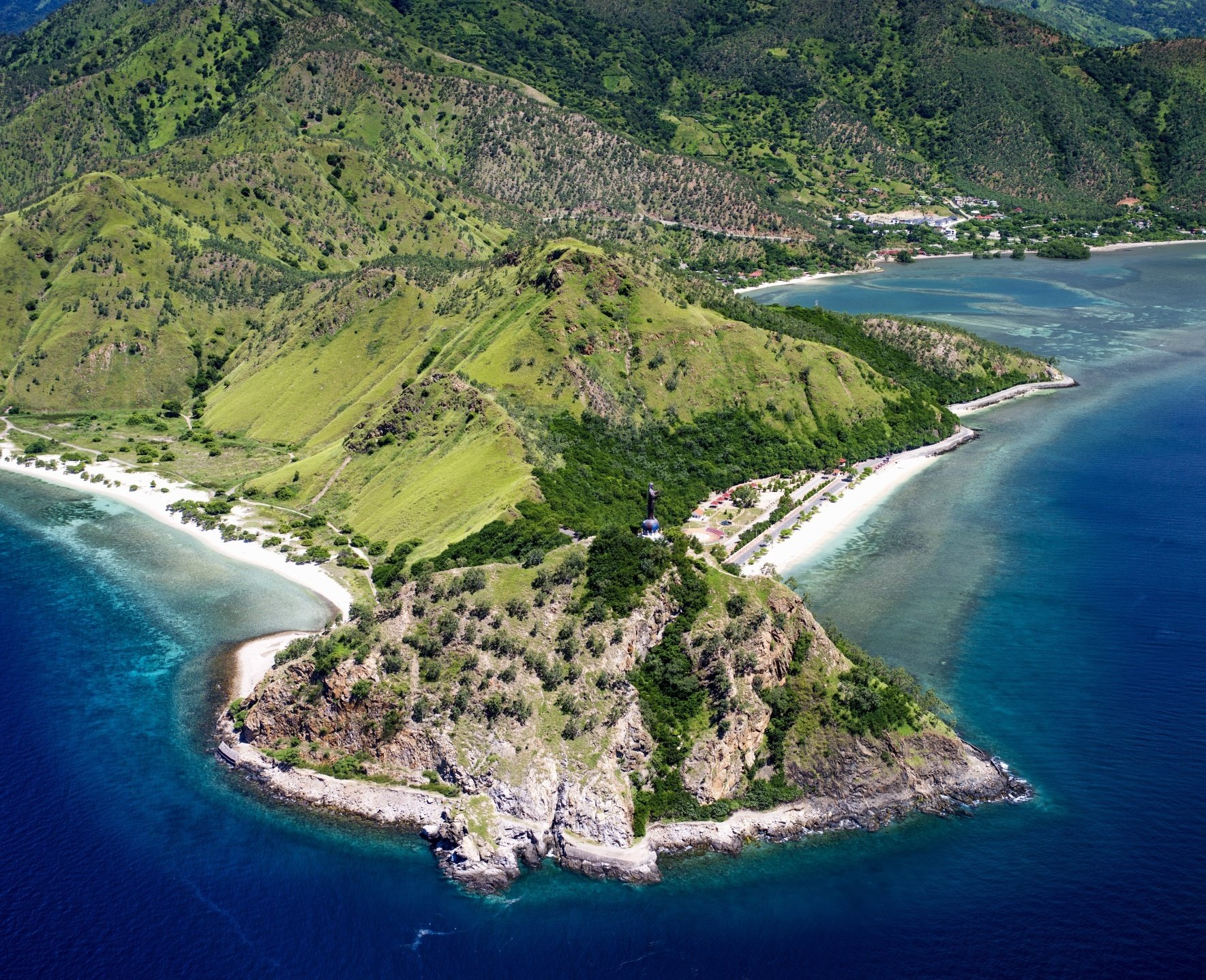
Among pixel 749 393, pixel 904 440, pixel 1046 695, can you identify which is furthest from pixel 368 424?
pixel 1046 695

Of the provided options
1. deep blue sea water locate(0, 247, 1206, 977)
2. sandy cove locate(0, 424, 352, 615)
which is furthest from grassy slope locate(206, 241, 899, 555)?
deep blue sea water locate(0, 247, 1206, 977)

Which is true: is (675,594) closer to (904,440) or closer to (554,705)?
(554,705)

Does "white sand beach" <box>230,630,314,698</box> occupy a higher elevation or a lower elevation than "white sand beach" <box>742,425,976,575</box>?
lower

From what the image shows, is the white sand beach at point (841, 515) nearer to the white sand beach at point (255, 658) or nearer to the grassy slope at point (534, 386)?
the grassy slope at point (534, 386)

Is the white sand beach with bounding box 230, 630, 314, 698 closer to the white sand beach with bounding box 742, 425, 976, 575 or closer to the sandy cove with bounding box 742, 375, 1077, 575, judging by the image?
the sandy cove with bounding box 742, 375, 1077, 575

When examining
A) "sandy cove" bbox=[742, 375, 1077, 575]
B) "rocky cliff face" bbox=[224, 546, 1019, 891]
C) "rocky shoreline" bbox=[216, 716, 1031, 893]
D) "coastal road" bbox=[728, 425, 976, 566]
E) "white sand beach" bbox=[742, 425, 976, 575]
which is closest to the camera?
"rocky shoreline" bbox=[216, 716, 1031, 893]

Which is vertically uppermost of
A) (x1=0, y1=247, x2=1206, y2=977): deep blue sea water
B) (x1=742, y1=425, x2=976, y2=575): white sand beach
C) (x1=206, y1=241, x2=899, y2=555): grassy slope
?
(x1=206, y1=241, x2=899, y2=555): grassy slope

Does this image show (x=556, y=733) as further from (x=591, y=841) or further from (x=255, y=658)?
(x=255, y=658)
